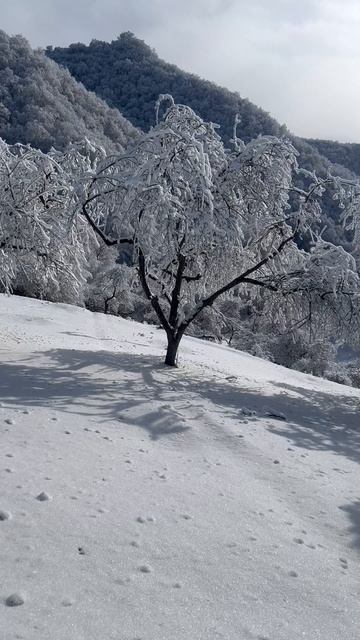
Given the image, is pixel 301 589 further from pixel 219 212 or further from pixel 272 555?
pixel 219 212

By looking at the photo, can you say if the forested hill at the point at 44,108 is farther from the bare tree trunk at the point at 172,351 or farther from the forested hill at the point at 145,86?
the bare tree trunk at the point at 172,351

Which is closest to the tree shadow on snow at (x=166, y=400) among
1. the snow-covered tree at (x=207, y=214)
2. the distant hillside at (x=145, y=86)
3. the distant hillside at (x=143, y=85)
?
the snow-covered tree at (x=207, y=214)

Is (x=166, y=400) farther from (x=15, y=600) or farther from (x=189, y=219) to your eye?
(x=15, y=600)

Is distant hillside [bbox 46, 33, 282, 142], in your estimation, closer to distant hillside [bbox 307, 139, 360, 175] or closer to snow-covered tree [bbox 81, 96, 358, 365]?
distant hillside [bbox 307, 139, 360, 175]

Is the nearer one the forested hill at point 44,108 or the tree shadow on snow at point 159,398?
the tree shadow on snow at point 159,398

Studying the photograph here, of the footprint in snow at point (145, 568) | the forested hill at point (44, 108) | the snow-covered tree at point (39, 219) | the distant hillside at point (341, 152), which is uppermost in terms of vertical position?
the distant hillside at point (341, 152)

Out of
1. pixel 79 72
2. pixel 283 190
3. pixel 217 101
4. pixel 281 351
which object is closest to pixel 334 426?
pixel 283 190

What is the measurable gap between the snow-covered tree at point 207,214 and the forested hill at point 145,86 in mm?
93034

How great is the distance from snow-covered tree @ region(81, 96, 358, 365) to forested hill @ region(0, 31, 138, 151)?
53.8m

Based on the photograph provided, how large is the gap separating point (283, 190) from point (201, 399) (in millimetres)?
5229

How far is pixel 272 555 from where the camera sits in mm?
3883

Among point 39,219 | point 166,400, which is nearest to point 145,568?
point 166,400

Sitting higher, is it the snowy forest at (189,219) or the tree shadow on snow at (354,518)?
the snowy forest at (189,219)

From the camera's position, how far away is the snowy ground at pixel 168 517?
9.75 ft
